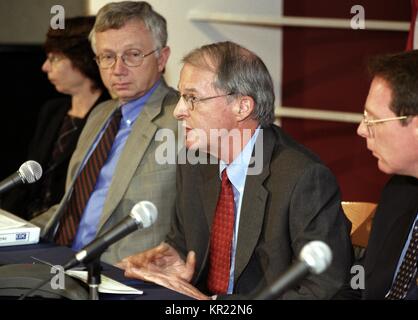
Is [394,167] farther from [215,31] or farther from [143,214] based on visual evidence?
[215,31]

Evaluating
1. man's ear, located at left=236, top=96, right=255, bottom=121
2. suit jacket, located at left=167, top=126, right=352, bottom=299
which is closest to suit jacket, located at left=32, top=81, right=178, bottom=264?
suit jacket, located at left=167, top=126, right=352, bottom=299

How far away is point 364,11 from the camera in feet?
15.1

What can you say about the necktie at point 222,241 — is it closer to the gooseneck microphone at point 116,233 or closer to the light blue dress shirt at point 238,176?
the light blue dress shirt at point 238,176

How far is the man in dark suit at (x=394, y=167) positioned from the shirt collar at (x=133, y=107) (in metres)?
1.22

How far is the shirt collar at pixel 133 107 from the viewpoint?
136 inches

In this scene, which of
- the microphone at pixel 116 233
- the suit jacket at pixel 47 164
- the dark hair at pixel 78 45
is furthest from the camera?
the dark hair at pixel 78 45

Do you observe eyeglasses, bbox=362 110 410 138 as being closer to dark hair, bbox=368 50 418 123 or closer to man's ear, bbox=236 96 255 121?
dark hair, bbox=368 50 418 123

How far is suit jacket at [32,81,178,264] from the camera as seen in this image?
127 inches

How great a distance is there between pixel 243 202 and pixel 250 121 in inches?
10.9

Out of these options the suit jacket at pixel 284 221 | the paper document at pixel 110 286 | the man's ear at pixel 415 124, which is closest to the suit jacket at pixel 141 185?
the suit jacket at pixel 284 221

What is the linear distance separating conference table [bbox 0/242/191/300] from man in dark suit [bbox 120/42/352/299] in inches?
1.7

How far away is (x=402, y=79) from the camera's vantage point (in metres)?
2.34
